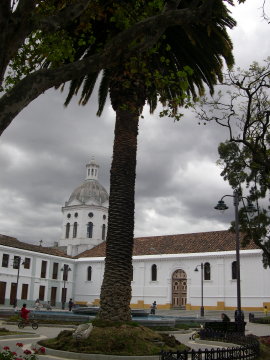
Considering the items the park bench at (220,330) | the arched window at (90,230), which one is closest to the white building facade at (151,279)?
the arched window at (90,230)

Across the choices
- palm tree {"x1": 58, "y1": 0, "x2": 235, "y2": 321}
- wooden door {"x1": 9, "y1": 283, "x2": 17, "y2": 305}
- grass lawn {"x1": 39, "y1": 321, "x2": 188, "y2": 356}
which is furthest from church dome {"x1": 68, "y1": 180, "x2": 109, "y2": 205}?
grass lawn {"x1": 39, "y1": 321, "x2": 188, "y2": 356}

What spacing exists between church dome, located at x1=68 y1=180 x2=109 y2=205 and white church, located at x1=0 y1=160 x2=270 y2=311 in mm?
7811

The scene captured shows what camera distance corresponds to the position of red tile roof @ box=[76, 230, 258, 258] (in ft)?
149

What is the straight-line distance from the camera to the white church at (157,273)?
4247 cm

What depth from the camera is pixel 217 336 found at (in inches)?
598

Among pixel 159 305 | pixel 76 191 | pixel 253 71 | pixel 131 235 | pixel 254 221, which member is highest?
pixel 76 191

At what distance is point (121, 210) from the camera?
12898mm

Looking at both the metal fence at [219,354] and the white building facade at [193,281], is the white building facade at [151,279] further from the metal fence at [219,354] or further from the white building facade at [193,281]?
the metal fence at [219,354]

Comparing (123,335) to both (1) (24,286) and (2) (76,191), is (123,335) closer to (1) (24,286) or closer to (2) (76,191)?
(1) (24,286)

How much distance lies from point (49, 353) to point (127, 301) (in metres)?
2.46

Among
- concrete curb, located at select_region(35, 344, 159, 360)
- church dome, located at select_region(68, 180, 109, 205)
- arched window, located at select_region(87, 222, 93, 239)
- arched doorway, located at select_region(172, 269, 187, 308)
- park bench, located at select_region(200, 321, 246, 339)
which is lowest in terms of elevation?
concrete curb, located at select_region(35, 344, 159, 360)

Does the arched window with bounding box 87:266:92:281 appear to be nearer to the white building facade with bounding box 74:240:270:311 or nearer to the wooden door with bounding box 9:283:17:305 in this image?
the white building facade with bounding box 74:240:270:311

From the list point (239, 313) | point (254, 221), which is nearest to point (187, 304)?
point (254, 221)

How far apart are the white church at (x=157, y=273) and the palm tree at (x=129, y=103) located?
2983 cm
